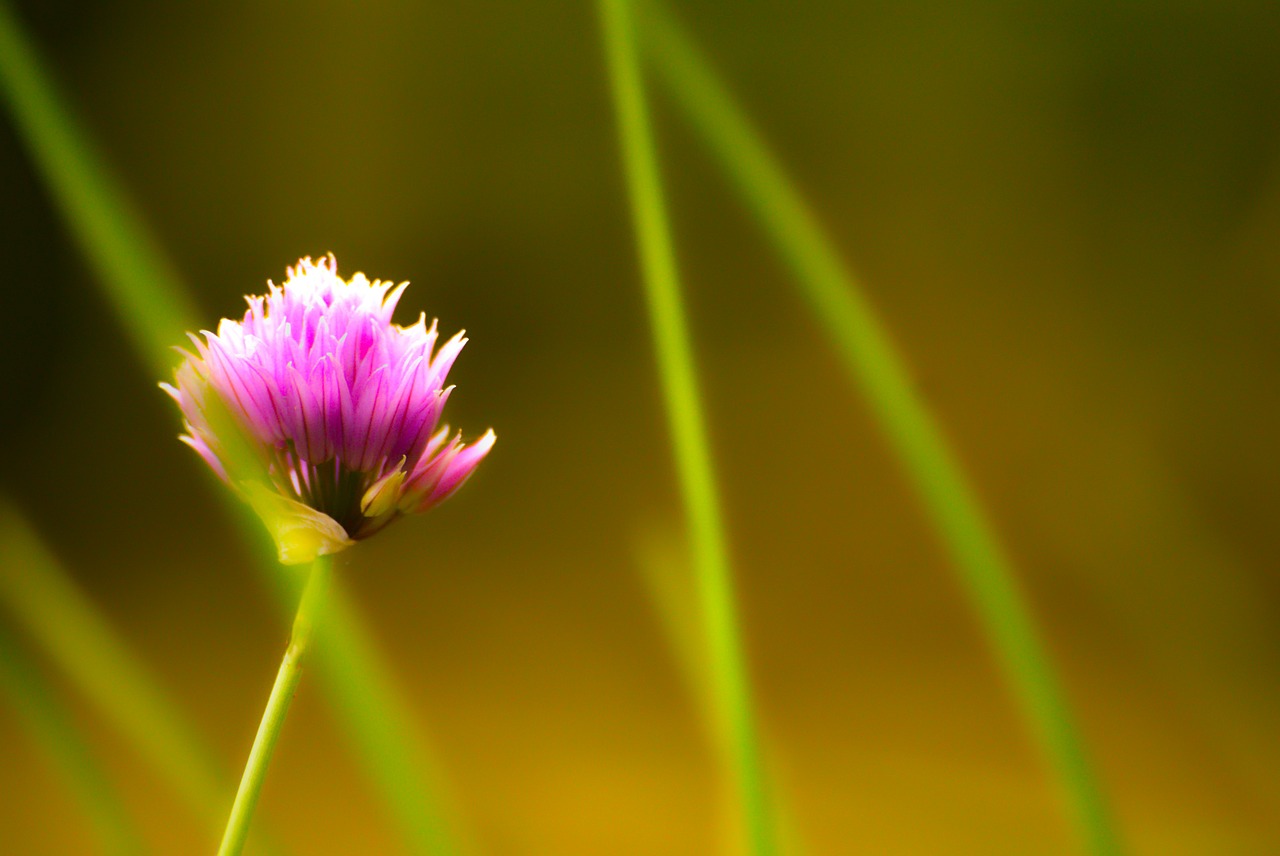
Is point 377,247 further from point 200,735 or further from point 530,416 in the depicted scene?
point 200,735

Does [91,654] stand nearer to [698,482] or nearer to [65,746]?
[65,746]

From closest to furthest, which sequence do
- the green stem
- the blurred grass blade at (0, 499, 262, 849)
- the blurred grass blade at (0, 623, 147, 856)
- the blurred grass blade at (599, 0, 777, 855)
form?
the green stem < the blurred grass blade at (599, 0, 777, 855) < the blurred grass blade at (0, 623, 147, 856) < the blurred grass blade at (0, 499, 262, 849)

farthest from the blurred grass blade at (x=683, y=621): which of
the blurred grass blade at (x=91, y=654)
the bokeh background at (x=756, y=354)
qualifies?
the blurred grass blade at (x=91, y=654)

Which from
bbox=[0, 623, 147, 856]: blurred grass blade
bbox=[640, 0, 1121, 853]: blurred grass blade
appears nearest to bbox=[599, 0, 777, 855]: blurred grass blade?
bbox=[640, 0, 1121, 853]: blurred grass blade

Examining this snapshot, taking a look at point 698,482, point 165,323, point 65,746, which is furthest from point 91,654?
point 698,482

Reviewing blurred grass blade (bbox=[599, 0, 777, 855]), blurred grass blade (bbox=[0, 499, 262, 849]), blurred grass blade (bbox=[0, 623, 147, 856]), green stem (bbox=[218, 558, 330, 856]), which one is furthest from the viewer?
blurred grass blade (bbox=[0, 499, 262, 849])

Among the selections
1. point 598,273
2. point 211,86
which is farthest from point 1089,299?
point 211,86

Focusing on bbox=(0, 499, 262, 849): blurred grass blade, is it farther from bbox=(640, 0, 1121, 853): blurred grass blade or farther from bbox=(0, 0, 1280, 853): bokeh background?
bbox=(640, 0, 1121, 853): blurred grass blade
